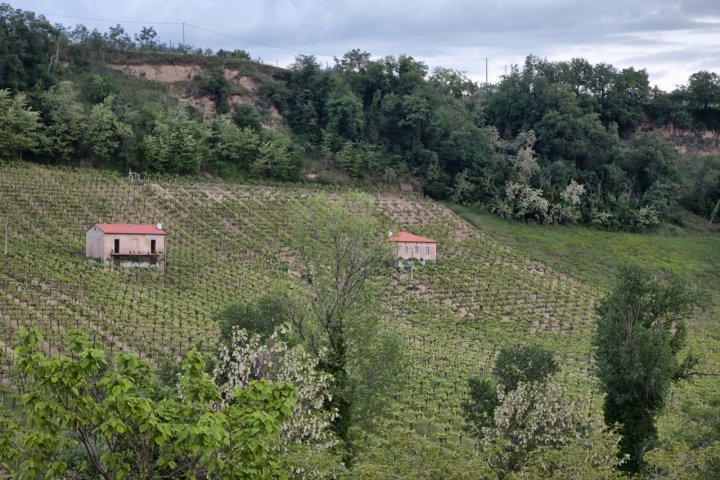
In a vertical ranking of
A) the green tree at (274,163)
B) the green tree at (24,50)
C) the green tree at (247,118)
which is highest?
the green tree at (24,50)

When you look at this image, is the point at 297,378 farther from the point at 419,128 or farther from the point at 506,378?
the point at 419,128

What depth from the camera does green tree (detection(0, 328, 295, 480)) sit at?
35.3ft

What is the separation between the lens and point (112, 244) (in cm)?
5344

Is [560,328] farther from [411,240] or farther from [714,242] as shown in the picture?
[714,242]

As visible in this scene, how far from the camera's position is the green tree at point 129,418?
10.8m

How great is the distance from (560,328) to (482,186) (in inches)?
1130

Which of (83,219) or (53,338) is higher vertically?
(83,219)

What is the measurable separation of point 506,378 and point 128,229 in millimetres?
33156

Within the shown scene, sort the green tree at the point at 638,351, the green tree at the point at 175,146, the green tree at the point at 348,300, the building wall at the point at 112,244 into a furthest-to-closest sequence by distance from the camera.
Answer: the green tree at the point at 175,146 → the building wall at the point at 112,244 → the green tree at the point at 638,351 → the green tree at the point at 348,300

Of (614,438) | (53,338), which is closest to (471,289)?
(53,338)

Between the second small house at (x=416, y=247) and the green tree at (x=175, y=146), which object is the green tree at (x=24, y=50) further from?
the second small house at (x=416, y=247)

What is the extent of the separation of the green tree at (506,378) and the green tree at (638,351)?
88.1 inches

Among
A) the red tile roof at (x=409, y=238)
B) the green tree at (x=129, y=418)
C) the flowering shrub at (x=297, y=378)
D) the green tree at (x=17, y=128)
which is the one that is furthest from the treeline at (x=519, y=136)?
the green tree at (x=129, y=418)

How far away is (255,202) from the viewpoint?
67750 millimetres
